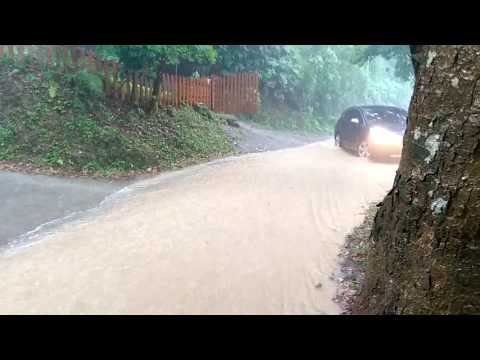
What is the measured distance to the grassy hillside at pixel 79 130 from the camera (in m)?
11.1

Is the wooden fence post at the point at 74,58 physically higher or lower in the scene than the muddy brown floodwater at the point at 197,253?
higher

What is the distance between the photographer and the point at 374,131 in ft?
44.8

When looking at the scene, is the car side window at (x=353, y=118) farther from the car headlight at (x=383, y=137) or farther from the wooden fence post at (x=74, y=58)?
the wooden fence post at (x=74, y=58)

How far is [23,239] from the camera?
22.6 ft

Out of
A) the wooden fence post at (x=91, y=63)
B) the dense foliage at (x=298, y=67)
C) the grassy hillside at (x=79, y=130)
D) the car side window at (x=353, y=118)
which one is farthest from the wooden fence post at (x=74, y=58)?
the car side window at (x=353, y=118)

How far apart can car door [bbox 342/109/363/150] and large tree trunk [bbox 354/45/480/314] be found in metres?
11.3

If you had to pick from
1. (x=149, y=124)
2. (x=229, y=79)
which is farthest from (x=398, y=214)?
(x=229, y=79)

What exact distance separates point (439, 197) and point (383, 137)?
10918 mm

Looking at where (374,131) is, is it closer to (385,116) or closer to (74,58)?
(385,116)

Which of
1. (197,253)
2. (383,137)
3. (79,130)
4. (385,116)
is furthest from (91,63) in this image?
(197,253)

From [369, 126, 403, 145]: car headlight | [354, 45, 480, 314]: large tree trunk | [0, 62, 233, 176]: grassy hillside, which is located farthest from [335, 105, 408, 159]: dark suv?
[354, 45, 480, 314]: large tree trunk

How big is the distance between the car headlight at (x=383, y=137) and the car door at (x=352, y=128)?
2.27 feet

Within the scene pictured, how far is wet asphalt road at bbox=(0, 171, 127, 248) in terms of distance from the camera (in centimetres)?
746

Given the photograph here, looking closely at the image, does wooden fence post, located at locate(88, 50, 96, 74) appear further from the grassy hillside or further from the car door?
the car door
